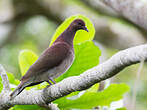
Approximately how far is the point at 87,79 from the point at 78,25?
1.70ft

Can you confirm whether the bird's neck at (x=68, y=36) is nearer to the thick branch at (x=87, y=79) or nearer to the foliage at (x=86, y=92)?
the foliage at (x=86, y=92)

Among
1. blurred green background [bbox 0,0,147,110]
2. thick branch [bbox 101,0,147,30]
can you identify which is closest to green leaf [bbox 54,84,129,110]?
thick branch [bbox 101,0,147,30]

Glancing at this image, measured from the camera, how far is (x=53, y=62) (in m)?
1.30

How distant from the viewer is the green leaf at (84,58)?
139cm

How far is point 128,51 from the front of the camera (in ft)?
2.83

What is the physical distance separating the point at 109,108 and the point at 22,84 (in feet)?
2.06

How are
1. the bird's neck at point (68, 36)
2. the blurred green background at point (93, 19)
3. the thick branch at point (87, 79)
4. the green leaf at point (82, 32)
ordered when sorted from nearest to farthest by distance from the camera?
the thick branch at point (87, 79)
the bird's neck at point (68, 36)
the green leaf at point (82, 32)
the blurred green background at point (93, 19)

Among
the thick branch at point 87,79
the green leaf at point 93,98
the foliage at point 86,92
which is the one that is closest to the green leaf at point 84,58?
the foliage at point 86,92

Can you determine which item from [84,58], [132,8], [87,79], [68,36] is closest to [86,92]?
[84,58]

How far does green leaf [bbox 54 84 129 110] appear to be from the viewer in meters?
1.39

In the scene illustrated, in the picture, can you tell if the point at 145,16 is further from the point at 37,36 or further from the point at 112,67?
the point at 37,36

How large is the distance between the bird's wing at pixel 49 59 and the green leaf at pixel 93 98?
19 cm

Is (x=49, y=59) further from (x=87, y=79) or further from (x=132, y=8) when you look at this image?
(x=132, y=8)

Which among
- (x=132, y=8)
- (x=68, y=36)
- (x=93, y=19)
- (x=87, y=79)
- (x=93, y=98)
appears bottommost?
(x=87, y=79)
